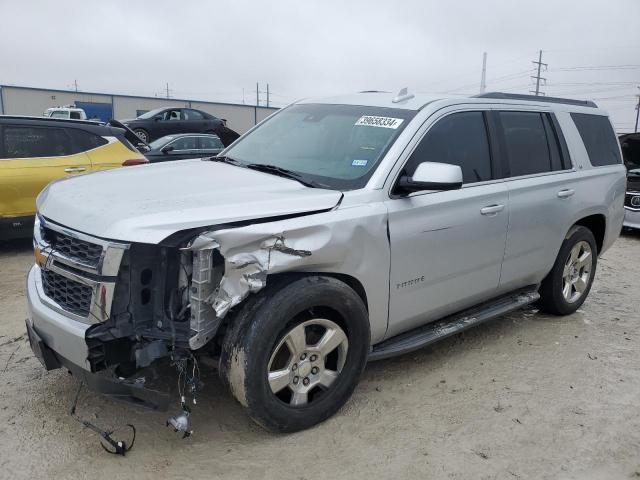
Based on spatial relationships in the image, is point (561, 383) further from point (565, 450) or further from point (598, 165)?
point (598, 165)

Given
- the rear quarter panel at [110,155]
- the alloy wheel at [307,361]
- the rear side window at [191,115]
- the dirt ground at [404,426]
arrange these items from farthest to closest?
A: the rear side window at [191,115] → the rear quarter panel at [110,155] → the alloy wheel at [307,361] → the dirt ground at [404,426]

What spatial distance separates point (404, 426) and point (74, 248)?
207 centimetres

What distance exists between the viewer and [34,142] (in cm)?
719

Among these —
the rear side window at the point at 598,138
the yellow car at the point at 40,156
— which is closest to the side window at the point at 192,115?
the yellow car at the point at 40,156

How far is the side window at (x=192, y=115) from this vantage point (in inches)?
875

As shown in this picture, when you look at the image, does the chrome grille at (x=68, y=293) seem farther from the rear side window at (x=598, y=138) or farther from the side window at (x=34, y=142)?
the side window at (x=34, y=142)

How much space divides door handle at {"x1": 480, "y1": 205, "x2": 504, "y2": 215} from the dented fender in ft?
3.21

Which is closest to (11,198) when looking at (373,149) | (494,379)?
(373,149)

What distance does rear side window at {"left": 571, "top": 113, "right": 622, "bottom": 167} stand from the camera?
5168mm

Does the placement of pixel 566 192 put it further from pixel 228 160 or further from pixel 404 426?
pixel 228 160

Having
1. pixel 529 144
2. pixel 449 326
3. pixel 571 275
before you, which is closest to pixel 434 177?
pixel 449 326

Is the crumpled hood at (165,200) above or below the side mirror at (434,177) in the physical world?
below

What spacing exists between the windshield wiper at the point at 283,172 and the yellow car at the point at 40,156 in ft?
12.6

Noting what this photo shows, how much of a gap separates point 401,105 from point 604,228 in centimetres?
274
